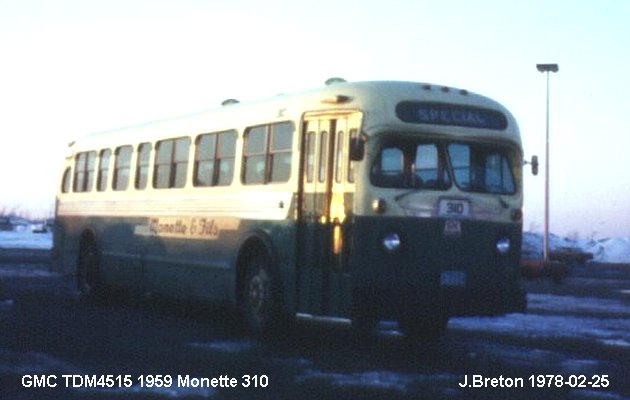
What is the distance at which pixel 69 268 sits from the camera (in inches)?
854

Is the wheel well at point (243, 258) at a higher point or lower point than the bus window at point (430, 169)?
lower

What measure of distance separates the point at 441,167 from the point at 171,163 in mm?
6066

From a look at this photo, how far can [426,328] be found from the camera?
47.3 ft

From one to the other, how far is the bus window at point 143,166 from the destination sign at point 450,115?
6.94 metres

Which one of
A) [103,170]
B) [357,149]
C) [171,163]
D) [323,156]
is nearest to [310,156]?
[323,156]

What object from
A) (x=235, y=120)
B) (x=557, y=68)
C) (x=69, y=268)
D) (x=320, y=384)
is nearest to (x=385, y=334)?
(x=235, y=120)

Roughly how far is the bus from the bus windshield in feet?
0.05

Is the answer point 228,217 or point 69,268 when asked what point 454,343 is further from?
point 69,268

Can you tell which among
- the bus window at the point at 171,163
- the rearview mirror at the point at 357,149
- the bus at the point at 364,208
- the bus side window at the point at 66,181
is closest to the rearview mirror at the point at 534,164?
the bus at the point at 364,208

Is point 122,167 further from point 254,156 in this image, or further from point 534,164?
point 534,164

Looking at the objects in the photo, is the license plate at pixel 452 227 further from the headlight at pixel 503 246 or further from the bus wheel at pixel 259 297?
the bus wheel at pixel 259 297

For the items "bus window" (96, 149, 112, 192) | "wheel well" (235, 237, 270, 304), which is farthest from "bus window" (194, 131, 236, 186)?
"bus window" (96, 149, 112, 192)

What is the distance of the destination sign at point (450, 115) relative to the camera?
1278 cm

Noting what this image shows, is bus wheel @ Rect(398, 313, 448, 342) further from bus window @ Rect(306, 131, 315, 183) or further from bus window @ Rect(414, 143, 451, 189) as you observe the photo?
bus window @ Rect(306, 131, 315, 183)
